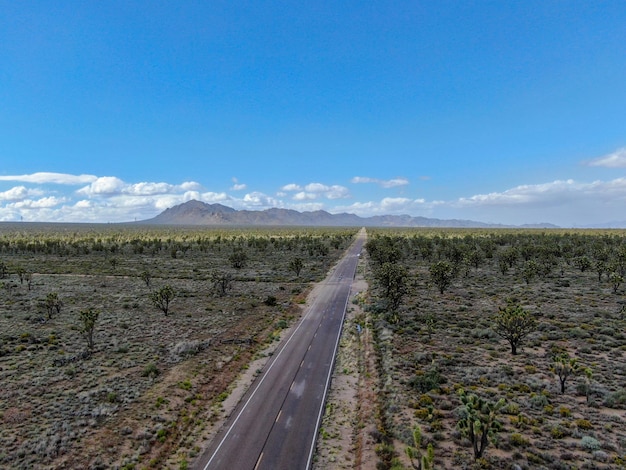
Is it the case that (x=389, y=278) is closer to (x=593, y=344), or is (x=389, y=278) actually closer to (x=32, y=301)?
(x=593, y=344)

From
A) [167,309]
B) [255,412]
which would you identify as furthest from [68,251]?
[255,412]

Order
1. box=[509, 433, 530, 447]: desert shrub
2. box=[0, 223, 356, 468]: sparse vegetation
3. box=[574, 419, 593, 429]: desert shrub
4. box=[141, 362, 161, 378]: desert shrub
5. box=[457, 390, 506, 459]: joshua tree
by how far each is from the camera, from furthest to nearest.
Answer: box=[141, 362, 161, 378]: desert shrub → box=[574, 419, 593, 429]: desert shrub → box=[0, 223, 356, 468]: sparse vegetation → box=[509, 433, 530, 447]: desert shrub → box=[457, 390, 506, 459]: joshua tree

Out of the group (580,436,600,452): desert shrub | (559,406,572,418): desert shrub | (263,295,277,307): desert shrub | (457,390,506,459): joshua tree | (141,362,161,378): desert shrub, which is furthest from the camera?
(263,295,277,307): desert shrub

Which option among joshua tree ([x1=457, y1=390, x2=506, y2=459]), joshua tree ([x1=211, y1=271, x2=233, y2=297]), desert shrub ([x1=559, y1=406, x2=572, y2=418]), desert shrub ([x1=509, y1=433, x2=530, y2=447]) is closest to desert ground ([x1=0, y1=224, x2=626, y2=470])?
desert shrub ([x1=509, y1=433, x2=530, y2=447])

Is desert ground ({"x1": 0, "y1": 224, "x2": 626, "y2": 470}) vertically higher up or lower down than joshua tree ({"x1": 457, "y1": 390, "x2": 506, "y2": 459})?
lower down

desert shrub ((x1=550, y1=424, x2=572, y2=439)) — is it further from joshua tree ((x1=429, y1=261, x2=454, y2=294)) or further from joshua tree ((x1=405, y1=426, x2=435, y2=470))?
joshua tree ((x1=429, y1=261, x2=454, y2=294))

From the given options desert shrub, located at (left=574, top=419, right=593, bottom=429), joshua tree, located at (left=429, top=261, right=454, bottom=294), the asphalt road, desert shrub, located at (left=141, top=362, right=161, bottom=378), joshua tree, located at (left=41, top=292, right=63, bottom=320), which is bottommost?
the asphalt road

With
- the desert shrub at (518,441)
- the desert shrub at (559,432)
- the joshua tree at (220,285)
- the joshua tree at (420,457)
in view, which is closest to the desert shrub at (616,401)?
the desert shrub at (559,432)

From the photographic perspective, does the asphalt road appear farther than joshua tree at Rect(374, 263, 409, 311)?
No
